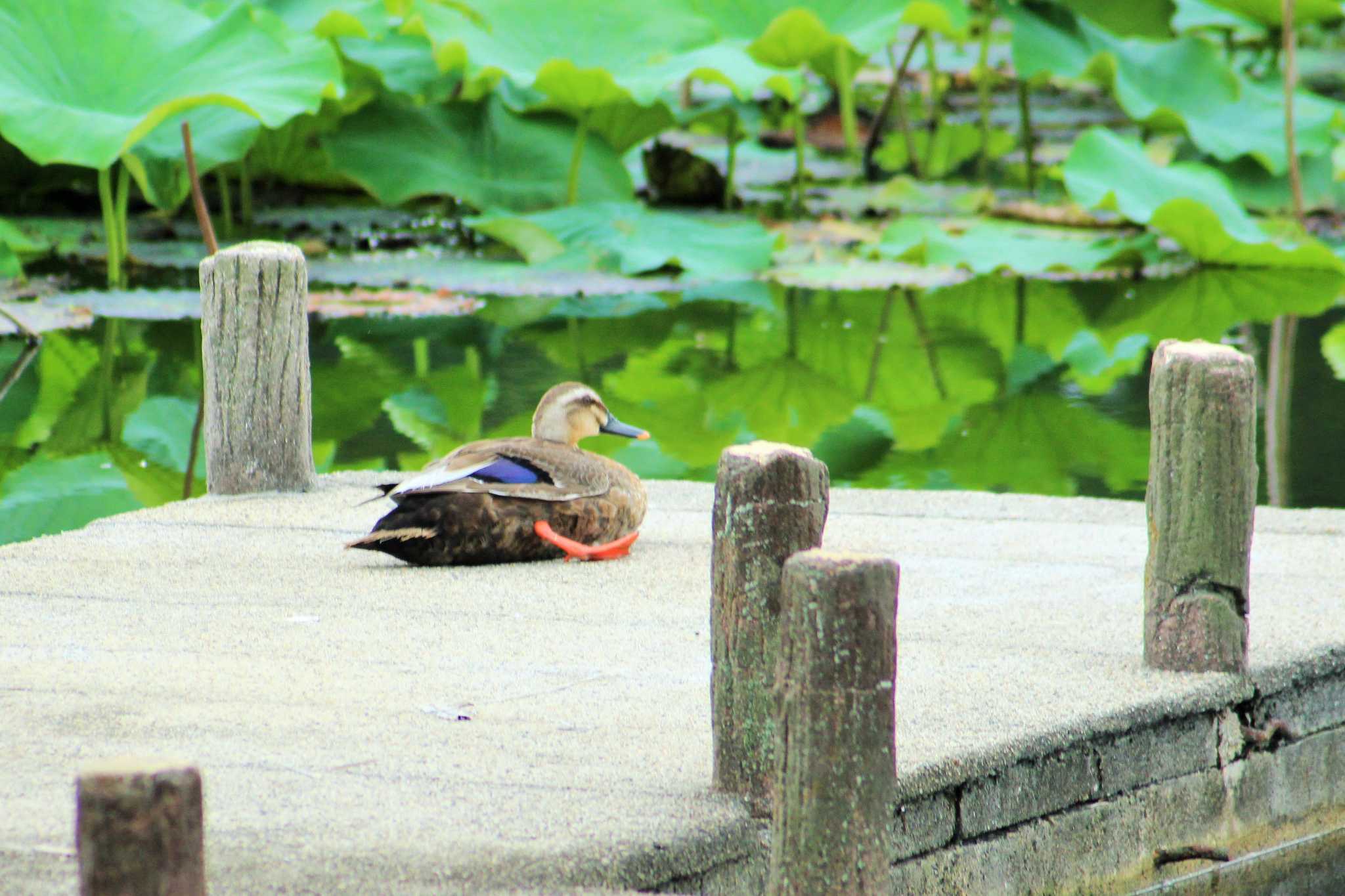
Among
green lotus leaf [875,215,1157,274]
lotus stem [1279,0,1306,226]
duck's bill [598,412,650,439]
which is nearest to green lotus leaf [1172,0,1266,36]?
lotus stem [1279,0,1306,226]

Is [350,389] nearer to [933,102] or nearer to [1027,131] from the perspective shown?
[1027,131]

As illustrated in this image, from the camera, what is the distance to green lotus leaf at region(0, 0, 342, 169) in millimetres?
8633

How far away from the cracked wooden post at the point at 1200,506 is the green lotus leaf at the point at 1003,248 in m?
7.02

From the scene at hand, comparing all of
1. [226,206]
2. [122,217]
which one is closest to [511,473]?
[122,217]

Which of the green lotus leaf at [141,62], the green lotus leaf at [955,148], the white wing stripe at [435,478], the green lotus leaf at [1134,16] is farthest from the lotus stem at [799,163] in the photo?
the white wing stripe at [435,478]

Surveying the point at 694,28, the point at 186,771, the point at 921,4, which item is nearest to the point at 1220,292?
the point at 921,4

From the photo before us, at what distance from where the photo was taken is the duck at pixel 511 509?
13.1 feet

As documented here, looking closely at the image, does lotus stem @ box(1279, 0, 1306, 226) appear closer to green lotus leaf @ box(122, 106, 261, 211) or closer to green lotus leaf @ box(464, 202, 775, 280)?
green lotus leaf @ box(464, 202, 775, 280)

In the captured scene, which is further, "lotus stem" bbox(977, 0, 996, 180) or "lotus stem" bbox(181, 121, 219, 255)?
"lotus stem" bbox(977, 0, 996, 180)

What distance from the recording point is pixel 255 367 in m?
4.79

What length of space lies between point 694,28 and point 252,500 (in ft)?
22.6

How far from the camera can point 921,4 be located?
11.3m

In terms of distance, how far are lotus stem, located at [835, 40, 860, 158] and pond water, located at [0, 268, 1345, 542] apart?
2129mm

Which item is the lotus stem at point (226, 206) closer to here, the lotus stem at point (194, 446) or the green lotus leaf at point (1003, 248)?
the lotus stem at point (194, 446)
